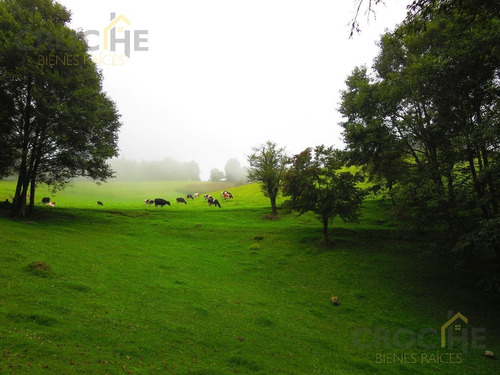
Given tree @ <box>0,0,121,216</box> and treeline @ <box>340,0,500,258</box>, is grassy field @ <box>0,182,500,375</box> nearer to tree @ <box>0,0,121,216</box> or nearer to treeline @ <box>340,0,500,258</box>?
treeline @ <box>340,0,500,258</box>

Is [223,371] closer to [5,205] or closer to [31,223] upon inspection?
[31,223]

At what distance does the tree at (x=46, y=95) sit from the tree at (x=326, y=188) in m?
21.5

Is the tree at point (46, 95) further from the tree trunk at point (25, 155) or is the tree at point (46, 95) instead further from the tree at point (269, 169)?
the tree at point (269, 169)

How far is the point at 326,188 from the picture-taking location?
2575cm

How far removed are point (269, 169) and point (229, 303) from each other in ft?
94.6

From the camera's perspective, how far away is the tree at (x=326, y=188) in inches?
1006

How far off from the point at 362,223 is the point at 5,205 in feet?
138

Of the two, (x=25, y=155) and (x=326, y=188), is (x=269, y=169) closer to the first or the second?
(x=326, y=188)

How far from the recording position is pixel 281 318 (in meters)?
14.1

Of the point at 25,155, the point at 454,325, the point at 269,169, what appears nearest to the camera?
the point at 454,325

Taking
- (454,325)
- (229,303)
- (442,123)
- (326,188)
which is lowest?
(454,325)

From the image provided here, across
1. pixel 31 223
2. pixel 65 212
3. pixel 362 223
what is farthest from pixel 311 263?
pixel 65 212

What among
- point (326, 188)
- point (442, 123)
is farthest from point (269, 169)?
point (442, 123)

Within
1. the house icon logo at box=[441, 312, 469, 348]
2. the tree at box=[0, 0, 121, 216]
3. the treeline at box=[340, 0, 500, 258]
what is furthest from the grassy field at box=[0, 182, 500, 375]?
the tree at box=[0, 0, 121, 216]
